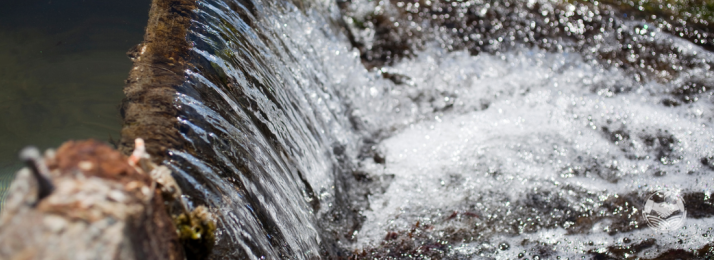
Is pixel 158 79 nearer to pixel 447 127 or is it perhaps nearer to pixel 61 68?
pixel 61 68

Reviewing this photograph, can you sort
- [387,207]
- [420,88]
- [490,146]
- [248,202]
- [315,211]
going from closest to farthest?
1. [248,202]
2. [315,211]
3. [387,207]
4. [490,146]
5. [420,88]

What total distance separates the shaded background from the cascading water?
1.96ft

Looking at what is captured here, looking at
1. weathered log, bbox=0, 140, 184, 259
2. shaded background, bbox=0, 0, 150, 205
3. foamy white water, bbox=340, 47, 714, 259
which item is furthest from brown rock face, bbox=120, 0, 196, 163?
foamy white water, bbox=340, 47, 714, 259

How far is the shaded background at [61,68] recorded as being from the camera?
2492 millimetres

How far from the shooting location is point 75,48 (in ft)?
9.25

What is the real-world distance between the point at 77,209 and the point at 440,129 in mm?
3244

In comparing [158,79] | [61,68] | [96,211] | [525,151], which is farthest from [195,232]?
[525,151]

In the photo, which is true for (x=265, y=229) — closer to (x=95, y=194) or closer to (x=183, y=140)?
(x=183, y=140)

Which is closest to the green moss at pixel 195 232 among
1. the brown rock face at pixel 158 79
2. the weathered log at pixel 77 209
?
the weathered log at pixel 77 209

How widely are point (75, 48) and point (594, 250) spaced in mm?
3689

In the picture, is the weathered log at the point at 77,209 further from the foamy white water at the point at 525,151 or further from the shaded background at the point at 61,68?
the foamy white water at the point at 525,151

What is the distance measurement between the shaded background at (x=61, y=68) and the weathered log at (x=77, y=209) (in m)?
1.31

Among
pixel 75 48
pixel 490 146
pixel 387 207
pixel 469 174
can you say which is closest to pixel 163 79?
pixel 75 48

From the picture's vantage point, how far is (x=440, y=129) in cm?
390
